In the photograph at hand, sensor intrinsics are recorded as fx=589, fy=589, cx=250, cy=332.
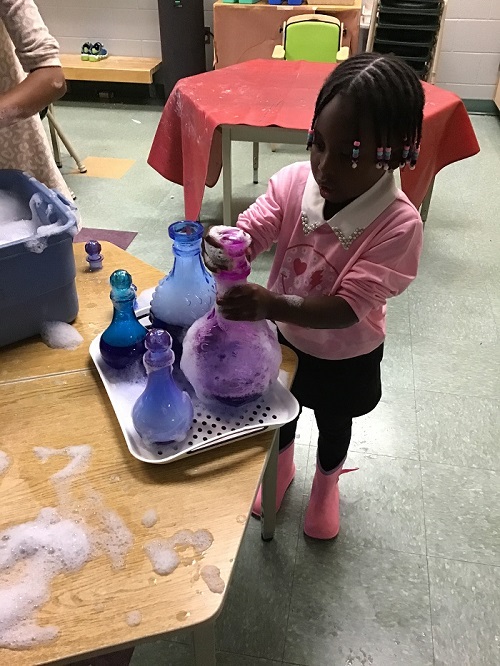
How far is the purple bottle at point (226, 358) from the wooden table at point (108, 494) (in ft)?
0.23

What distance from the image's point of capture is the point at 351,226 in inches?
32.9

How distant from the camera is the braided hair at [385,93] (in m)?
0.71

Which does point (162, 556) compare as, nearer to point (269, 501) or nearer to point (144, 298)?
point (144, 298)

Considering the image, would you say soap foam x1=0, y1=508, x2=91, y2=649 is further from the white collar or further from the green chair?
the green chair

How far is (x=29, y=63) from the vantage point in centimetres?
114

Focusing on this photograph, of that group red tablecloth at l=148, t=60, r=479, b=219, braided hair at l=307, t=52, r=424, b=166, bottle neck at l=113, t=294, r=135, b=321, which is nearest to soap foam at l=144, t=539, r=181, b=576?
bottle neck at l=113, t=294, r=135, b=321

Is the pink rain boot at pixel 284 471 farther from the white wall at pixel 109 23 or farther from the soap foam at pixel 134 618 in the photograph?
the white wall at pixel 109 23

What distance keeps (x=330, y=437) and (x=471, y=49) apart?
369 cm

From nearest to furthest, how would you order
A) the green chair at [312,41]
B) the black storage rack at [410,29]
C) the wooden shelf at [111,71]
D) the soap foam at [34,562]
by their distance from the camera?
the soap foam at [34,562] → the green chair at [312,41] → the black storage rack at [410,29] → the wooden shelf at [111,71]

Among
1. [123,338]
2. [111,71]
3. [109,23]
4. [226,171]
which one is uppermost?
[123,338]

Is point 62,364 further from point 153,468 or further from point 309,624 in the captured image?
point 309,624

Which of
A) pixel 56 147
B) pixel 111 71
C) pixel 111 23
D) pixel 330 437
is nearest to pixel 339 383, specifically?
pixel 330 437

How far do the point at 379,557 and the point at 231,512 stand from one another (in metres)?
0.74

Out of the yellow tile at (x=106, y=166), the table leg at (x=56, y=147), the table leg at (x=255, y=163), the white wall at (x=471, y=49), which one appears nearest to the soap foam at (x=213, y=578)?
the table leg at (x=255, y=163)
